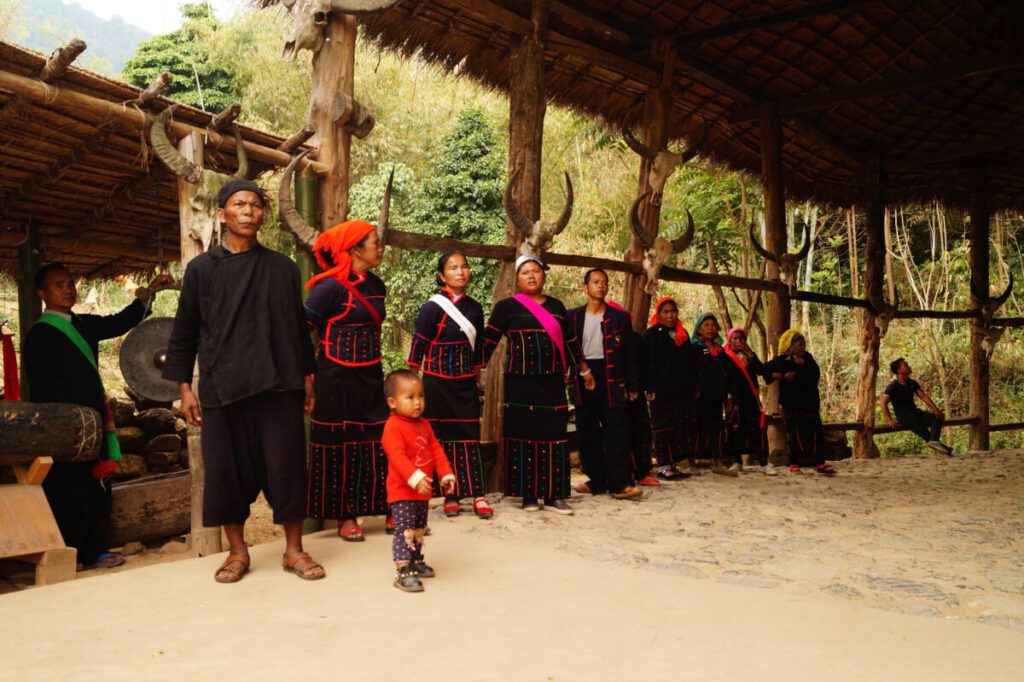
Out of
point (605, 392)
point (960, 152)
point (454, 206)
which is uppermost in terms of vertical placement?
point (454, 206)

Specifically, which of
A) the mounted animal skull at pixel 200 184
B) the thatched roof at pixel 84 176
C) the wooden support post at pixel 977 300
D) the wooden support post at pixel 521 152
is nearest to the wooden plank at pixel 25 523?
the mounted animal skull at pixel 200 184

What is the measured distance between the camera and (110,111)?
4184mm

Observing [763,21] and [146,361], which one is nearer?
[146,361]

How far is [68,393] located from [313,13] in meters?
2.49

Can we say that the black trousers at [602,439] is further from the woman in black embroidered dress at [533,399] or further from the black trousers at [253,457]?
the black trousers at [253,457]

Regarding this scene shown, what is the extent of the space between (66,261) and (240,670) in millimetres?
6170

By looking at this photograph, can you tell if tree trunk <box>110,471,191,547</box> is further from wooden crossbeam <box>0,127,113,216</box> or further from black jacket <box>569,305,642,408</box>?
black jacket <box>569,305,642,408</box>

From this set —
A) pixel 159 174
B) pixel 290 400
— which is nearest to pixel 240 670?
pixel 290 400

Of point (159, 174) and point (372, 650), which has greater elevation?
point (159, 174)

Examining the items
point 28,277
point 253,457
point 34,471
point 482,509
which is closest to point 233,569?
point 253,457

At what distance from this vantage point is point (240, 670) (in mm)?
2615

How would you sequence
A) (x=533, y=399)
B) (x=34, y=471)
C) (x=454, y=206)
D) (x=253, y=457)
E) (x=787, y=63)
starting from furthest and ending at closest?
(x=454, y=206)
(x=787, y=63)
(x=533, y=399)
(x=34, y=471)
(x=253, y=457)

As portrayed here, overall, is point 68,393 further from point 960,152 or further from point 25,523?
point 960,152

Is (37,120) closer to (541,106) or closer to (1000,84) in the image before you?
(541,106)
